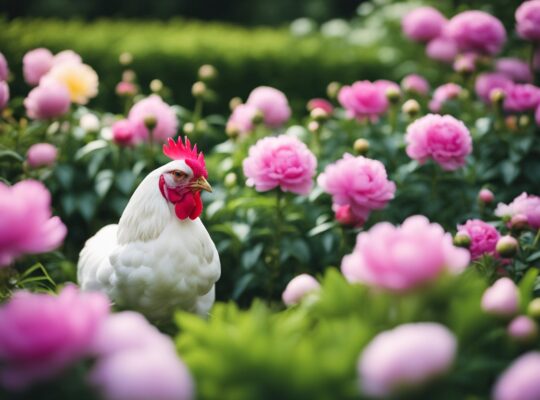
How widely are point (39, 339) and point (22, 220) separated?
0.25 m

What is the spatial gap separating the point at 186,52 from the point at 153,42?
39 cm

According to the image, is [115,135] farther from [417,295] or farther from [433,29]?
[433,29]

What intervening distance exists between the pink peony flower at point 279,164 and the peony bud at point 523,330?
3.76ft

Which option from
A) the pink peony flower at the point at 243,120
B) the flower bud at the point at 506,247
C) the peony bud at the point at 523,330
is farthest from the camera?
the pink peony flower at the point at 243,120

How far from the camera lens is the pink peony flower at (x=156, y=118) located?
9.36 ft

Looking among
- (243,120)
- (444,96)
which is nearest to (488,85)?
(444,96)

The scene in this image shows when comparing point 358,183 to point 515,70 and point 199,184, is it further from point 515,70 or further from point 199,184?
point 515,70

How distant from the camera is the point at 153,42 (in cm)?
543

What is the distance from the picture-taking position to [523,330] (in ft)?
4.09

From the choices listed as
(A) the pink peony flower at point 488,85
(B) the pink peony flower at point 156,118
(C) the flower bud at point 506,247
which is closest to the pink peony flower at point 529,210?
(C) the flower bud at point 506,247

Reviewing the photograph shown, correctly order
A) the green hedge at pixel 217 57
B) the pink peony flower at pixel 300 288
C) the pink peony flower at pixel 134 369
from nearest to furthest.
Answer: the pink peony flower at pixel 134 369, the pink peony flower at pixel 300 288, the green hedge at pixel 217 57

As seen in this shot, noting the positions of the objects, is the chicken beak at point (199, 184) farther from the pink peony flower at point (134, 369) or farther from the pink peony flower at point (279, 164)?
the pink peony flower at point (134, 369)

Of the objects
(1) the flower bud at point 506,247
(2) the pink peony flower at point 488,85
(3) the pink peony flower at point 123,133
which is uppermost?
(2) the pink peony flower at point 488,85

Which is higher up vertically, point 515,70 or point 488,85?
point 515,70
